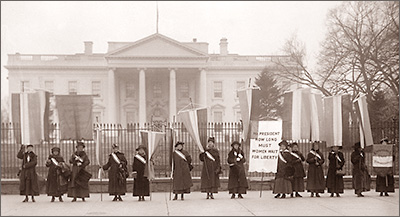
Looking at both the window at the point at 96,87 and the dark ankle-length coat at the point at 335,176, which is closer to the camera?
the dark ankle-length coat at the point at 335,176

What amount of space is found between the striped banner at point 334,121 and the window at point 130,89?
48.1 metres

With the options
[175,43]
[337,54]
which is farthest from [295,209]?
[175,43]

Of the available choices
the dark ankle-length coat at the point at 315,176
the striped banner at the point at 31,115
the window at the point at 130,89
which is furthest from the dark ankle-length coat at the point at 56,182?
the window at the point at 130,89

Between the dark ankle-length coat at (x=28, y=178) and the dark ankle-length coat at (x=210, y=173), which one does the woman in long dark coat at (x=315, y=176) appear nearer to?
the dark ankle-length coat at (x=210, y=173)

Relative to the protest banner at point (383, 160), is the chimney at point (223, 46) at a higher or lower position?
higher

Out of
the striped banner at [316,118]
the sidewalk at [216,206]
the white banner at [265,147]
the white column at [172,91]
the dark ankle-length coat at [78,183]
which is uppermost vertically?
the white column at [172,91]

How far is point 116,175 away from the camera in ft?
48.1

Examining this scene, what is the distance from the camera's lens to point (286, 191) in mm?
14734

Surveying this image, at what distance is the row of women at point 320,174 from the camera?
15.0 m

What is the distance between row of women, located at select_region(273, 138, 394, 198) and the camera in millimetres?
15008

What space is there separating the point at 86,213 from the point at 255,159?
203 inches

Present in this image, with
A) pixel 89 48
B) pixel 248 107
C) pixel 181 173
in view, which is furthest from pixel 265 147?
pixel 89 48

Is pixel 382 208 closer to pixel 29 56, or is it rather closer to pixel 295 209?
pixel 295 209

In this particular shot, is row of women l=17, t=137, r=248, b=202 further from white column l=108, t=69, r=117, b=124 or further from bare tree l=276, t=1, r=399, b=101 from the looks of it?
white column l=108, t=69, r=117, b=124
